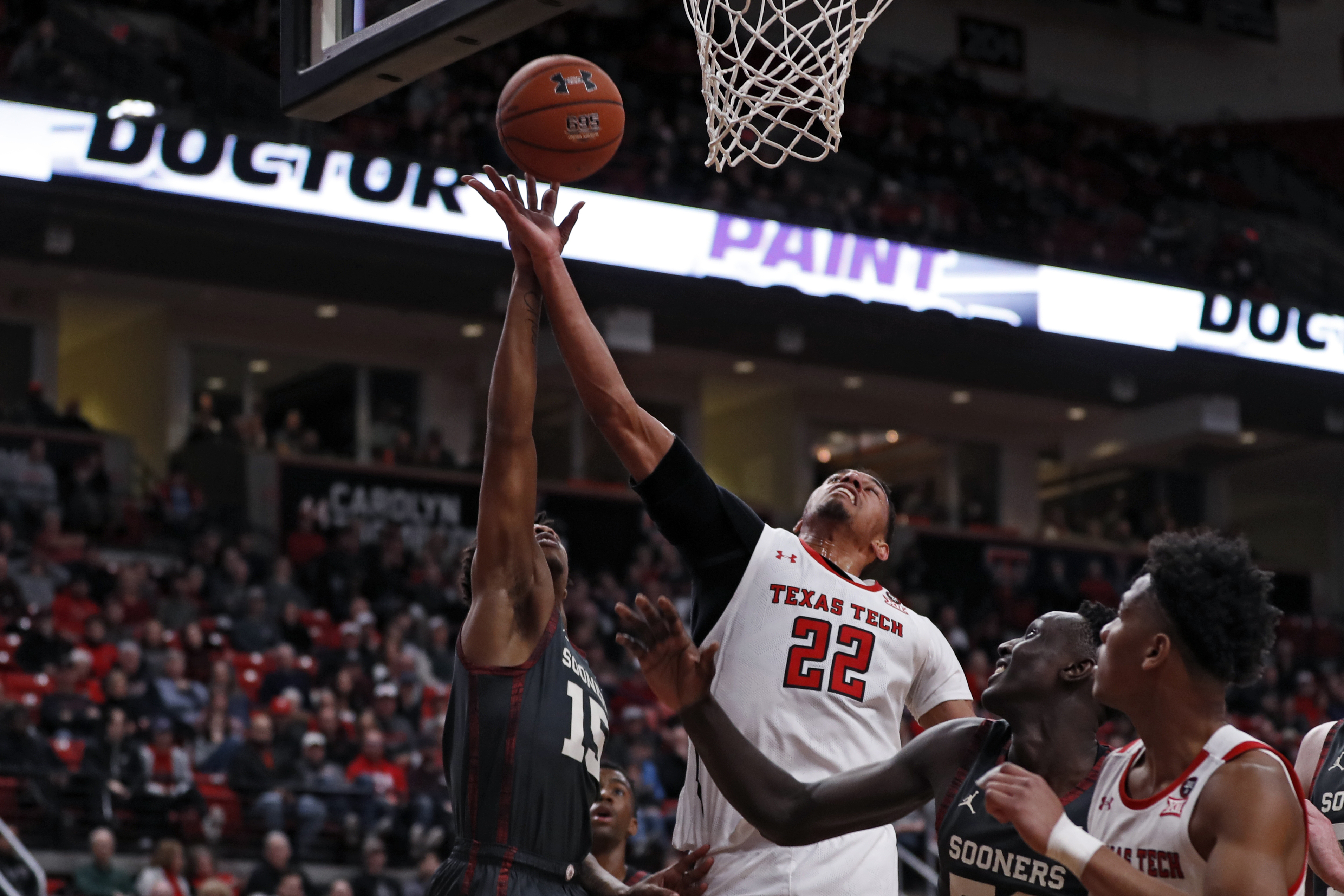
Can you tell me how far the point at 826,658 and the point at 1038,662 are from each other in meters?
0.88

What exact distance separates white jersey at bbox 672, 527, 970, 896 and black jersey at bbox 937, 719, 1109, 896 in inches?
28.3

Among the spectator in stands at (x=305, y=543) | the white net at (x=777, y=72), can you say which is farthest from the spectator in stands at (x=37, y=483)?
the white net at (x=777, y=72)

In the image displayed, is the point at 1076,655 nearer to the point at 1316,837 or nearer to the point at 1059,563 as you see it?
the point at 1316,837

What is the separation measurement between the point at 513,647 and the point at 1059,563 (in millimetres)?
19210

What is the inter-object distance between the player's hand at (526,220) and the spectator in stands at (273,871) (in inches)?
285

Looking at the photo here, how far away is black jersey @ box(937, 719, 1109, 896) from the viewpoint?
3.37m

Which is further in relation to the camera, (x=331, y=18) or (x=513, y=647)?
(x=331, y=18)

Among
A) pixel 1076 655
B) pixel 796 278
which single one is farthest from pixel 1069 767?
pixel 796 278

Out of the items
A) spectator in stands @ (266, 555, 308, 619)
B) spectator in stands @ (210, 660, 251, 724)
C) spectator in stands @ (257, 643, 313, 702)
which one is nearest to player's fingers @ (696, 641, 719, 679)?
spectator in stands @ (210, 660, 251, 724)

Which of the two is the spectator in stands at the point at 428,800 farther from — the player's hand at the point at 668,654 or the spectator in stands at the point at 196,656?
the player's hand at the point at 668,654

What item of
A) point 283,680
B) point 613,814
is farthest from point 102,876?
point 613,814

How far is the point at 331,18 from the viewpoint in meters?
4.80

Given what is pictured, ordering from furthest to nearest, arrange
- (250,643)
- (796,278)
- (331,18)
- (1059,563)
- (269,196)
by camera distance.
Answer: (1059,563), (796,278), (269,196), (250,643), (331,18)

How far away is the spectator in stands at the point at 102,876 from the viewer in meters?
10.2
